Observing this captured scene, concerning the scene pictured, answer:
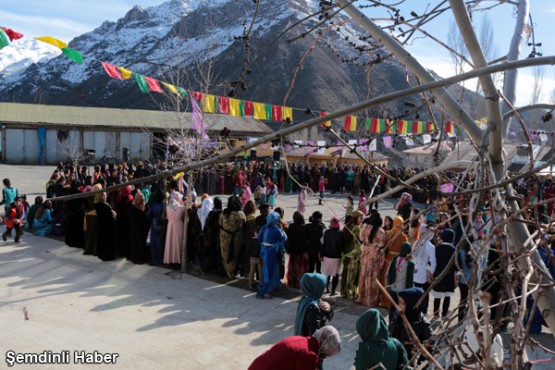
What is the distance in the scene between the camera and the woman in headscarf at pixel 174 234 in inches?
353

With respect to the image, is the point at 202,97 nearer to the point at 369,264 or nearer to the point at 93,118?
the point at 369,264

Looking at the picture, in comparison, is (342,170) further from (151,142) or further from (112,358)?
(112,358)

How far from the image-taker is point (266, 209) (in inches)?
324

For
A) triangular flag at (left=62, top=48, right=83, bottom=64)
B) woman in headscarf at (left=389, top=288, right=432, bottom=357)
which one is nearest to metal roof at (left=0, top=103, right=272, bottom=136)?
triangular flag at (left=62, top=48, right=83, bottom=64)

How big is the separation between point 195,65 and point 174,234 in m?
60.1

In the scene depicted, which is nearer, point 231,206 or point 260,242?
point 260,242

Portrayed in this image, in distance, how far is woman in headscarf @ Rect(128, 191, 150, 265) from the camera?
9.16 m

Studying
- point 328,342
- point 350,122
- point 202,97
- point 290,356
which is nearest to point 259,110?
point 350,122

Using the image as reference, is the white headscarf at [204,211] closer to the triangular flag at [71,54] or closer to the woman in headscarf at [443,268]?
the woman in headscarf at [443,268]

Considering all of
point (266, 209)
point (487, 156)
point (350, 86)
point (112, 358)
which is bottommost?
point (112, 358)

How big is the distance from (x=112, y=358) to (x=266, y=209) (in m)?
3.60

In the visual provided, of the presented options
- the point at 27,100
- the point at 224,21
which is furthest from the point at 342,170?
the point at 27,100

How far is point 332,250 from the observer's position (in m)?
7.65

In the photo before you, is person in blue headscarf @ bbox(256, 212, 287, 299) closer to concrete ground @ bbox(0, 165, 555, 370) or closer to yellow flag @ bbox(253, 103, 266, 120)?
concrete ground @ bbox(0, 165, 555, 370)
